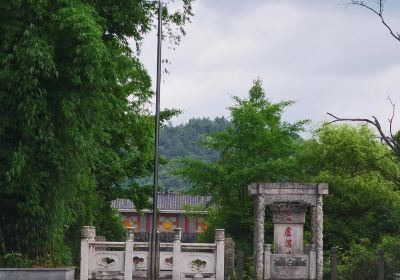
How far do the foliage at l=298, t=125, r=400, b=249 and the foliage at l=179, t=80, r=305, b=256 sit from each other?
55.4 inches

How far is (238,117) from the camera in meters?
34.6

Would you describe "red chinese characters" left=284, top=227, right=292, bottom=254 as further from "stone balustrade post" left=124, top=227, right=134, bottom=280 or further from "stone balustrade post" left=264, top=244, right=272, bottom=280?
"stone balustrade post" left=124, top=227, right=134, bottom=280

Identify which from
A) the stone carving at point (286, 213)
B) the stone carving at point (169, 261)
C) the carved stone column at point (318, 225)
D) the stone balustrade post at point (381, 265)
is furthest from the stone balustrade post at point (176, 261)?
the carved stone column at point (318, 225)

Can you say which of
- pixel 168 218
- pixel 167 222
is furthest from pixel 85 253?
pixel 168 218

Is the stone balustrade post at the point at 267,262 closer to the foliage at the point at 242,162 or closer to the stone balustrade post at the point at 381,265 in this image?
the stone balustrade post at the point at 381,265

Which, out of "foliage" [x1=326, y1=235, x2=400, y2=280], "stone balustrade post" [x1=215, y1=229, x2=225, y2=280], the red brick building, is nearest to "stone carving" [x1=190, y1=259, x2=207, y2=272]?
"stone balustrade post" [x1=215, y1=229, x2=225, y2=280]

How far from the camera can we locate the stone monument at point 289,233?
82.8 feet

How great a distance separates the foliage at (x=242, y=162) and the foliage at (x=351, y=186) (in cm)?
141

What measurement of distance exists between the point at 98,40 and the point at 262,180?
16.3 meters

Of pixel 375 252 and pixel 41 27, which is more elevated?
pixel 41 27

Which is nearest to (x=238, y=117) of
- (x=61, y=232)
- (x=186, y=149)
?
(x=61, y=232)

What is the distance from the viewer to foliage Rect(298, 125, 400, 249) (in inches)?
1297

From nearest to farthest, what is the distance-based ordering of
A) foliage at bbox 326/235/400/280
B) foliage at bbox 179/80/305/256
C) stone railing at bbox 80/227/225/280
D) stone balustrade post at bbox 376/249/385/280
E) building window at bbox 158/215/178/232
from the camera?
stone railing at bbox 80/227/225/280, stone balustrade post at bbox 376/249/385/280, foliage at bbox 326/235/400/280, foliage at bbox 179/80/305/256, building window at bbox 158/215/178/232

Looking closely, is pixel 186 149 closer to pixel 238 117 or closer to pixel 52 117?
→ pixel 238 117
